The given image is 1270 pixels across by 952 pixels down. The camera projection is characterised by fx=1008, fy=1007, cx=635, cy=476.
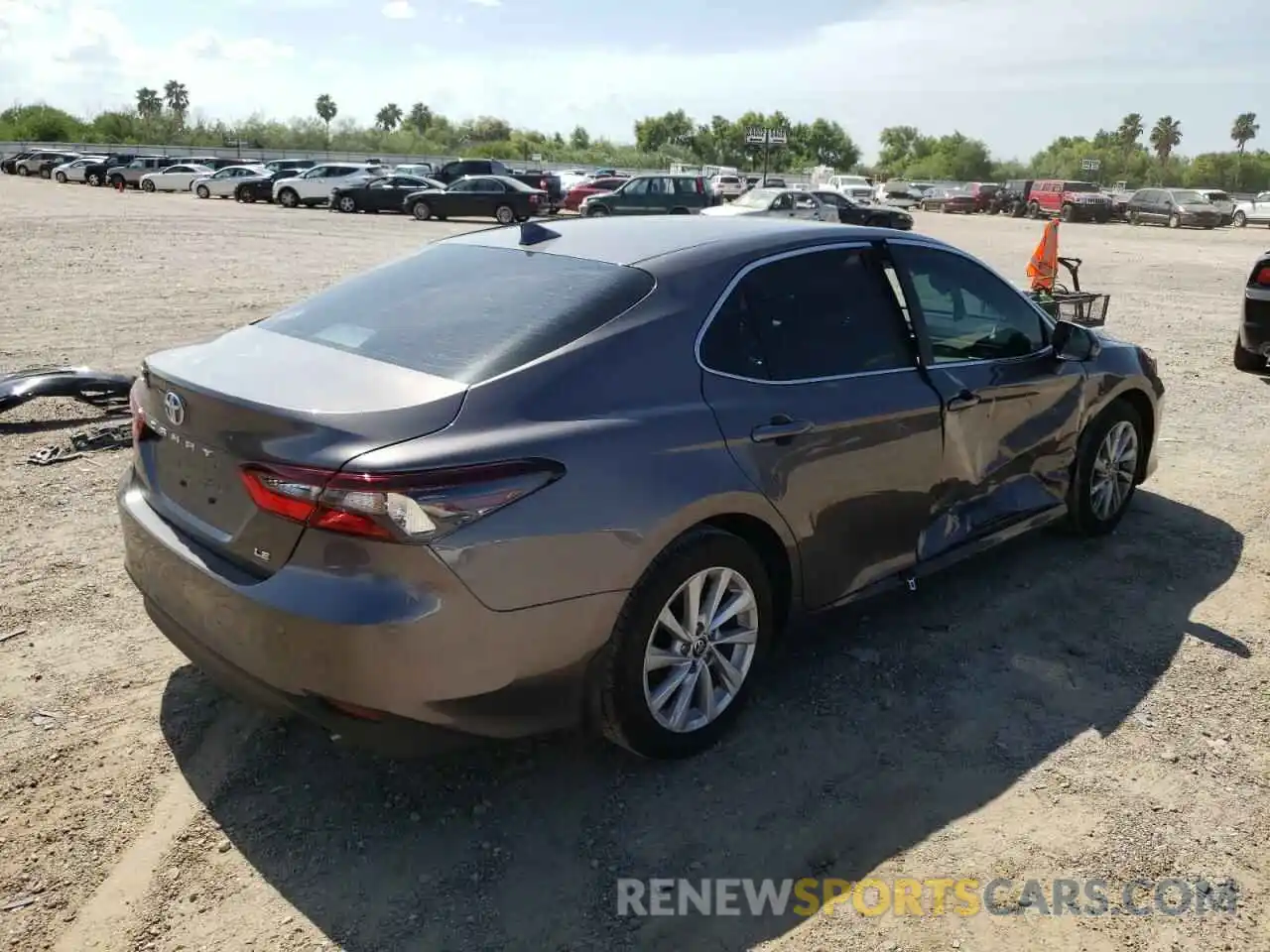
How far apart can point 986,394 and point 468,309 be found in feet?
7.40

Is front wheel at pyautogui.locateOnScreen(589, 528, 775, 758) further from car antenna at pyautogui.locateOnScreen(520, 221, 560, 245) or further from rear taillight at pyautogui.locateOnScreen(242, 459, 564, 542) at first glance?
car antenna at pyautogui.locateOnScreen(520, 221, 560, 245)

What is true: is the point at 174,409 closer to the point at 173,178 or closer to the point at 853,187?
the point at 173,178

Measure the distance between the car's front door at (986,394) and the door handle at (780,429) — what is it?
0.90 m

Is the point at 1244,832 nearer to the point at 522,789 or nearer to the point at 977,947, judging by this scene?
the point at 977,947

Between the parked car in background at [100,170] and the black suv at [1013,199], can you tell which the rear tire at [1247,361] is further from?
the parked car in background at [100,170]

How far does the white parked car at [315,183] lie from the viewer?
37656 mm

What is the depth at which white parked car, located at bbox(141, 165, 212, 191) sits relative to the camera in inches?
1758

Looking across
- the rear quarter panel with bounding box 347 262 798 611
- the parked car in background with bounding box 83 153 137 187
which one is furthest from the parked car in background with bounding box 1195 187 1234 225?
the parked car in background with bounding box 83 153 137 187

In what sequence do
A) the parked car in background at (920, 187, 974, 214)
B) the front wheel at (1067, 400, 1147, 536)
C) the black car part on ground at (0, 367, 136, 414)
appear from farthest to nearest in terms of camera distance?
the parked car in background at (920, 187, 974, 214) → the black car part on ground at (0, 367, 136, 414) → the front wheel at (1067, 400, 1147, 536)

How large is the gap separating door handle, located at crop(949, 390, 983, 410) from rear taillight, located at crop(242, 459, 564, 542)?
82.5 inches

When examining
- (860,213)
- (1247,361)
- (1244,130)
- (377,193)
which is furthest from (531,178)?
(1244,130)

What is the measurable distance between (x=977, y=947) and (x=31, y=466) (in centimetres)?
577

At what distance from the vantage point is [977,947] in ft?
8.56

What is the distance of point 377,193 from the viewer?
35188mm
